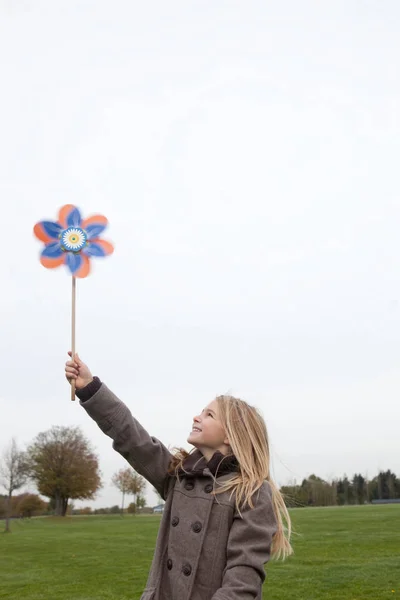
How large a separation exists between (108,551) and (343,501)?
61294mm

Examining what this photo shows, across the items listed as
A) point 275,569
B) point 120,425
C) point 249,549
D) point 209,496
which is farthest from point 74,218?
point 275,569

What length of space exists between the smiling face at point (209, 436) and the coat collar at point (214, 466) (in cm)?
6

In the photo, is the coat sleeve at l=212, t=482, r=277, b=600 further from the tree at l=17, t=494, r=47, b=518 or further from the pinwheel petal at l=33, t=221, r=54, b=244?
the tree at l=17, t=494, r=47, b=518

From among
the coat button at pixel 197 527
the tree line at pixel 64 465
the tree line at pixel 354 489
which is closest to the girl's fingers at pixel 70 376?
the coat button at pixel 197 527

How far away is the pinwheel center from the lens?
435 centimetres

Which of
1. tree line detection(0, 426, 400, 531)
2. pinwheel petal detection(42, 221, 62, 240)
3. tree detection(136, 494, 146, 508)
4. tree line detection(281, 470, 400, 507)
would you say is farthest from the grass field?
tree line detection(281, 470, 400, 507)

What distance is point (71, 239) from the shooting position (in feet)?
14.3

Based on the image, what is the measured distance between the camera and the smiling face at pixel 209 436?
3.43 metres

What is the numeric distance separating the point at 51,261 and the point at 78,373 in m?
1.12

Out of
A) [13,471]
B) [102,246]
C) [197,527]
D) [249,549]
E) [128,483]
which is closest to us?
[249,549]

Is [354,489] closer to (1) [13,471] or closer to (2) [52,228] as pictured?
(1) [13,471]

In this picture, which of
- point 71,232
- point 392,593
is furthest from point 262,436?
point 392,593

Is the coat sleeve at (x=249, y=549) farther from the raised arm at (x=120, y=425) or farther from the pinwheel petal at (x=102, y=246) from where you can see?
the pinwheel petal at (x=102, y=246)

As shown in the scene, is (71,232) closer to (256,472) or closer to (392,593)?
(256,472)
